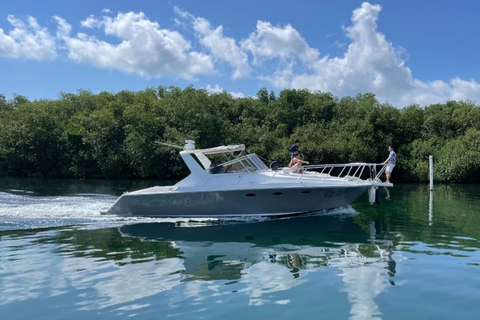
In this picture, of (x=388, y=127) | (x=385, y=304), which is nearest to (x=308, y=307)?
(x=385, y=304)

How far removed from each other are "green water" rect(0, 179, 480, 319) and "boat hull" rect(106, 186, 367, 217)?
1.54 ft

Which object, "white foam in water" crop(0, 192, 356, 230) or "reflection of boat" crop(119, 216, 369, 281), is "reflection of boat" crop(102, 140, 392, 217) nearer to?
→ "white foam in water" crop(0, 192, 356, 230)

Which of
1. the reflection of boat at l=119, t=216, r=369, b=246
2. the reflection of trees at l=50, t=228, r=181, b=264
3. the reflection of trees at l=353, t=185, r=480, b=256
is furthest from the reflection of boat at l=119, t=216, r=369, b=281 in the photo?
the reflection of trees at l=353, t=185, r=480, b=256

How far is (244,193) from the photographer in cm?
1480

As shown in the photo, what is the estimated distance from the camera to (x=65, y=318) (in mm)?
6148

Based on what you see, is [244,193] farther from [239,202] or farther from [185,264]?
[185,264]

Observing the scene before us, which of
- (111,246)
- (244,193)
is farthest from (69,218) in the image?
(244,193)

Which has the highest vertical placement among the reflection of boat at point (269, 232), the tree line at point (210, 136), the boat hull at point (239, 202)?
the tree line at point (210, 136)

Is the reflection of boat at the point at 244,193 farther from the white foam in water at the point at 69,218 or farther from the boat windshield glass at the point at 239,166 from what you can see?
the white foam in water at the point at 69,218

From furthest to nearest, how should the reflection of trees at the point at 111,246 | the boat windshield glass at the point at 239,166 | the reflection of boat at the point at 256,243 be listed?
the boat windshield glass at the point at 239,166 < the reflection of trees at the point at 111,246 < the reflection of boat at the point at 256,243

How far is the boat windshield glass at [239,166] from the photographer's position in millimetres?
15391

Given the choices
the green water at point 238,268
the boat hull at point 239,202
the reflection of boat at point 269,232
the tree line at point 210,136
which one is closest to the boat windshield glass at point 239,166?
the boat hull at point 239,202

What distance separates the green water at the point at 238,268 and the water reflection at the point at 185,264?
1.1 inches

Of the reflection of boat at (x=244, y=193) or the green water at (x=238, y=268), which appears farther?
the reflection of boat at (x=244, y=193)
